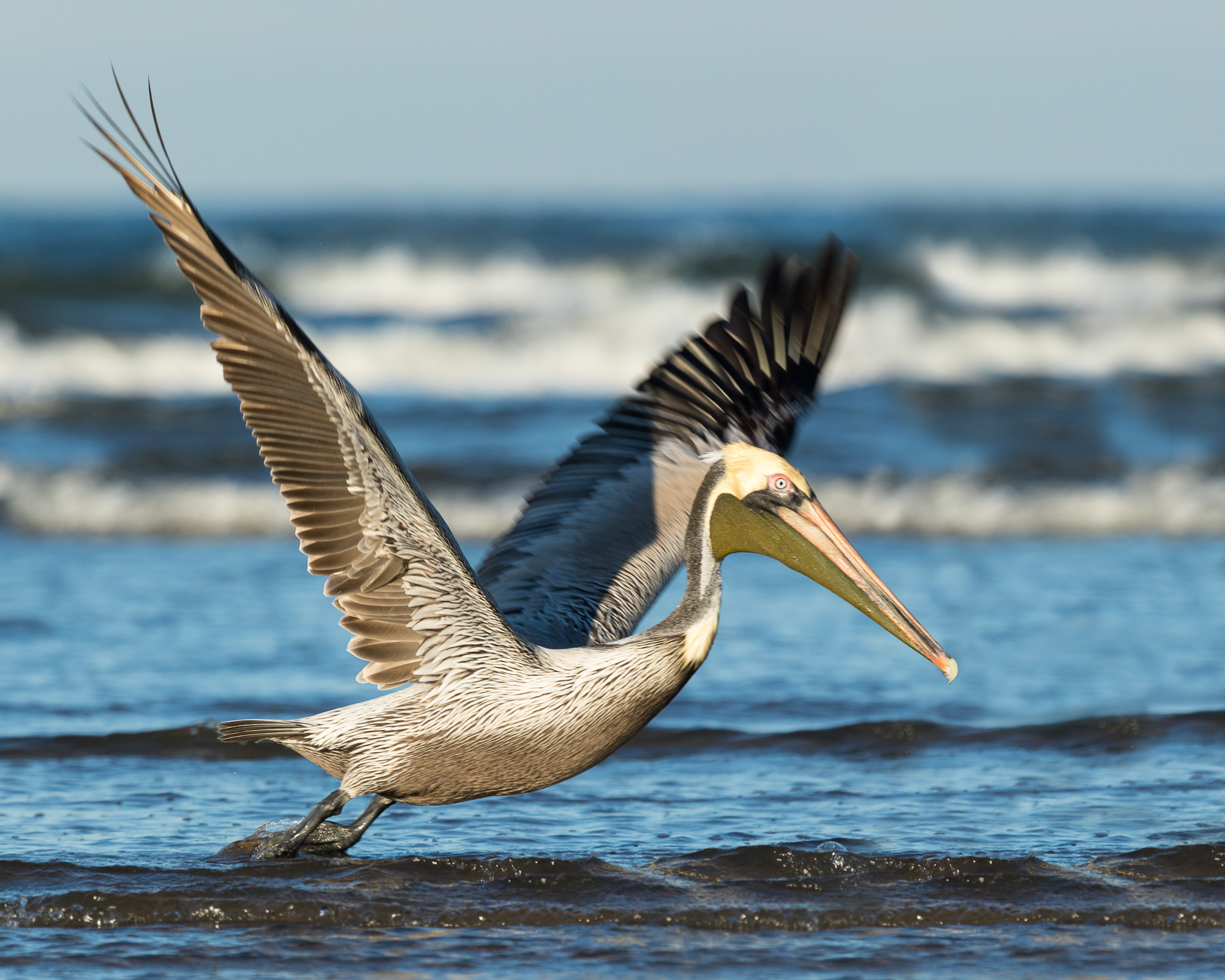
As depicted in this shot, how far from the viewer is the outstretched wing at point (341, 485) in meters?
4.73

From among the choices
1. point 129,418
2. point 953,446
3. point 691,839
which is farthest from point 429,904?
point 129,418

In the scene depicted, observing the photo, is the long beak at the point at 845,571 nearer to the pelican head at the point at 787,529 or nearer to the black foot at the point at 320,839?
the pelican head at the point at 787,529

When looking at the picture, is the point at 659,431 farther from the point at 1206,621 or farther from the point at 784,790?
the point at 1206,621

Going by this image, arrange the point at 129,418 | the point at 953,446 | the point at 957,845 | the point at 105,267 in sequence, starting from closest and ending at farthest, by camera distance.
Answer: the point at 957,845
the point at 953,446
the point at 129,418
the point at 105,267

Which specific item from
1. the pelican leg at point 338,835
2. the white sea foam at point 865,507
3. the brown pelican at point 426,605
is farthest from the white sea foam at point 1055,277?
the pelican leg at point 338,835

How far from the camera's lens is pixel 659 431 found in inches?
257

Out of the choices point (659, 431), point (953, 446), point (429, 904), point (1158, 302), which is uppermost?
point (1158, 302)

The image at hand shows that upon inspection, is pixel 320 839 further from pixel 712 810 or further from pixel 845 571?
pixel 845 571

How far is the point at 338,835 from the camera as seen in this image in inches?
218

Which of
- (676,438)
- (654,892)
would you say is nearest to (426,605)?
(654,892)

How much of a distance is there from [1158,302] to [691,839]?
21968 millimetres

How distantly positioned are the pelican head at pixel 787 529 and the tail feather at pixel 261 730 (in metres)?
1.52

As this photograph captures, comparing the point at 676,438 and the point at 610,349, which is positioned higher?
the point at 610,349

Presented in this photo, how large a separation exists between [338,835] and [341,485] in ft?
4.23
